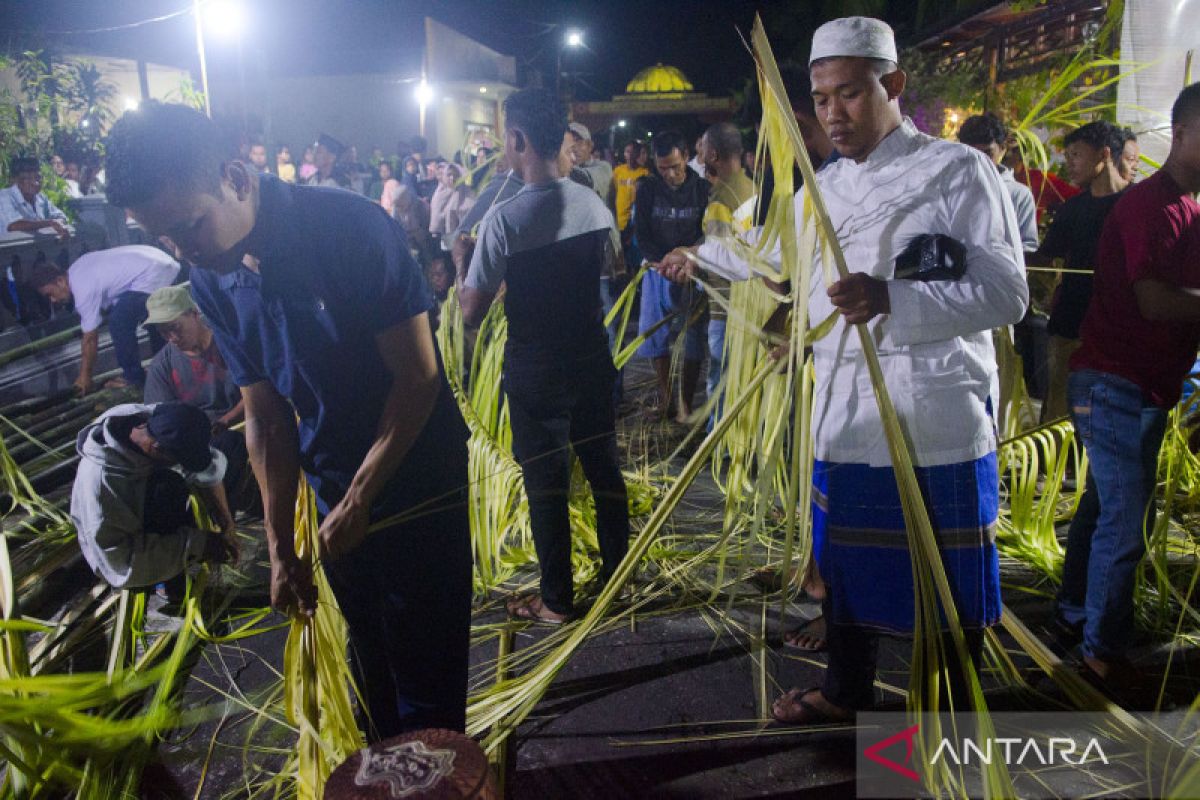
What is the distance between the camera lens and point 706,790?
2020 millimetres

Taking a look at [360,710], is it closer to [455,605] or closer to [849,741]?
[455,605]

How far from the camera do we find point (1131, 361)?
6.93 feet

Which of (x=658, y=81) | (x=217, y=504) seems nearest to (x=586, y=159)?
(x=217, y=504)

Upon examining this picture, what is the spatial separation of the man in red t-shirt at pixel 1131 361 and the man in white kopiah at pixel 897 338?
0.62m

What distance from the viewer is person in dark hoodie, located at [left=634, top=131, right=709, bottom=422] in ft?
15.1

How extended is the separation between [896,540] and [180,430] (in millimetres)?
2506

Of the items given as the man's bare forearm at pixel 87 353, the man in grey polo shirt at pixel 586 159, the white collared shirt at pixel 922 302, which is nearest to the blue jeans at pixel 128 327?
the man's bare forearm at pixel 87 353

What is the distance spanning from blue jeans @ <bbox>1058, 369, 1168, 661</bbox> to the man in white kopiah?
623 millimetres

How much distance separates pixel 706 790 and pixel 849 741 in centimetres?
44

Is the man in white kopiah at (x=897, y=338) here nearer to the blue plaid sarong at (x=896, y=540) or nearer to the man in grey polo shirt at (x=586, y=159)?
the blue plaid sarong at (x=896, y=540)

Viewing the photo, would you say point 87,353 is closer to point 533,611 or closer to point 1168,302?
point 533,611

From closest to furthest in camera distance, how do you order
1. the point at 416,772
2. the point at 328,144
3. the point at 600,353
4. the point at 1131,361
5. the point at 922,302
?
the point at 416,772, the point at 922,302, the point at 1131,361, the point at 600,353, the point at 328,144

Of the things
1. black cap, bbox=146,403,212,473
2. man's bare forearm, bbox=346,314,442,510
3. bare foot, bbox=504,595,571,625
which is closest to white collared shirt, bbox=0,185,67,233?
black cap, bbox=146,403,212,473

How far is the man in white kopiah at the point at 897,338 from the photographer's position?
160cm
